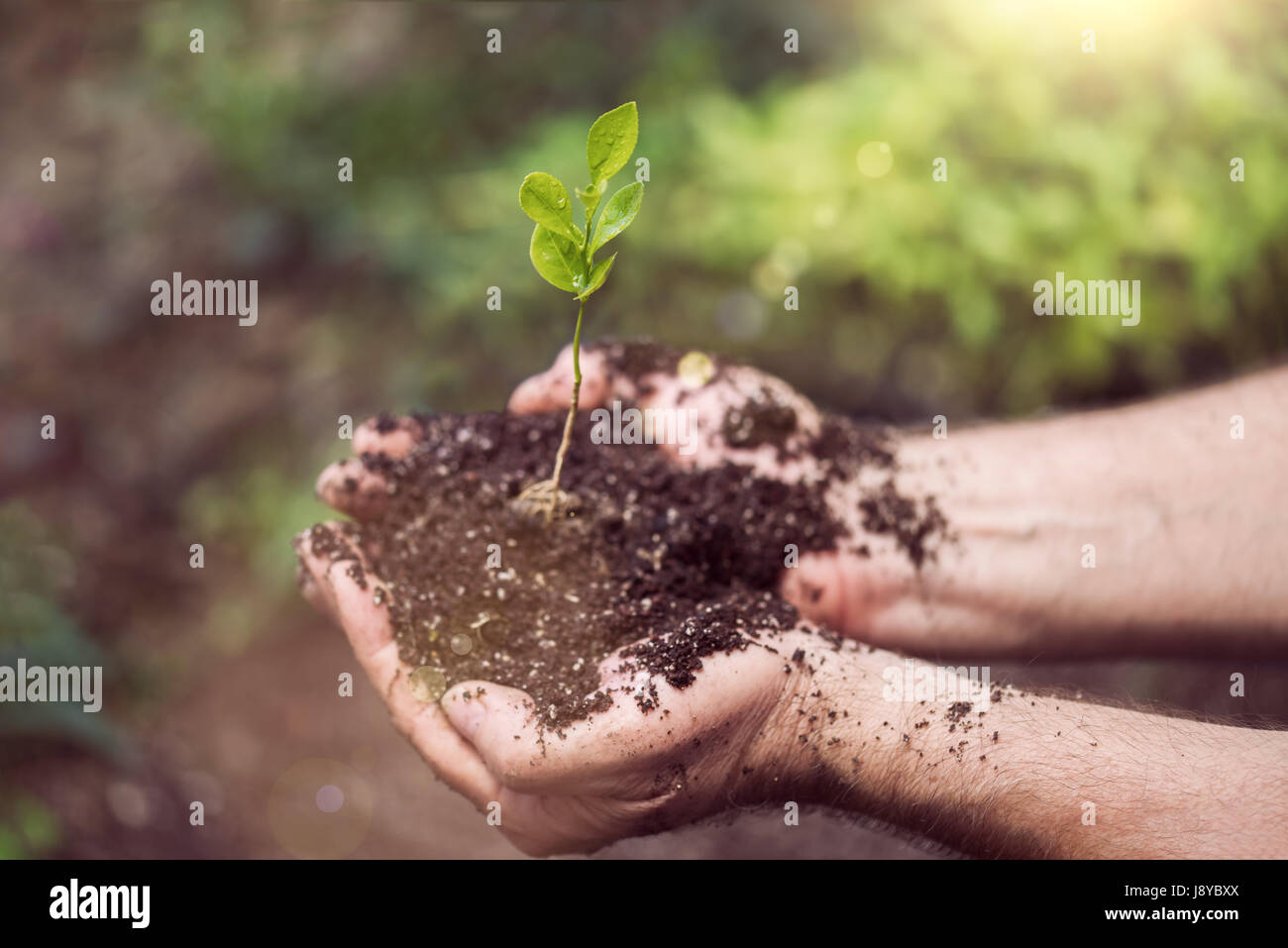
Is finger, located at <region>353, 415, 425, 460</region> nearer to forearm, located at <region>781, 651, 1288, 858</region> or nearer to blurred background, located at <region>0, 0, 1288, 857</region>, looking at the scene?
forearm, located at <region>781, 651, 1288, 858</region>

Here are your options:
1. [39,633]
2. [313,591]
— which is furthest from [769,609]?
[39,633]

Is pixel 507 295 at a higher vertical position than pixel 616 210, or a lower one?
higher

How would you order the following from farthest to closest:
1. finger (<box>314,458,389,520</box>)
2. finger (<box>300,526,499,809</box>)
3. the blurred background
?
1. the blurred background
2. finger (<box>314,458,389,520</box>)
3. finger (<box>300,526,499,809</box>)

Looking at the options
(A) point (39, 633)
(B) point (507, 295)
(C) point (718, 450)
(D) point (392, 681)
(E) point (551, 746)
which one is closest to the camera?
(E) point (551, 746)

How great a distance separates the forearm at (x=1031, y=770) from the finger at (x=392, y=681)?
66cm

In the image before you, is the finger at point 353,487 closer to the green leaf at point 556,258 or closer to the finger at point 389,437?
the finger at point 389,437

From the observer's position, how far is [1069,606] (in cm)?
246

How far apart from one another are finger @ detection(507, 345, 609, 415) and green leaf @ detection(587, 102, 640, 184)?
0.84 metres

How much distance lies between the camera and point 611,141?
1.63 metres

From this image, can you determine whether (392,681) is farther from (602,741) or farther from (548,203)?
(548,203)

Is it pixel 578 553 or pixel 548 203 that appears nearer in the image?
pixel 548 203

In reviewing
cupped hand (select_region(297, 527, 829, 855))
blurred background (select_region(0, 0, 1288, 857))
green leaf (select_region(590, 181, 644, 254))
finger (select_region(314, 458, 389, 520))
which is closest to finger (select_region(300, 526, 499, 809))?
cupped hand (select_region(297, 527, 829, 855))

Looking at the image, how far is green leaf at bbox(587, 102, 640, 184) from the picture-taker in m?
1.61

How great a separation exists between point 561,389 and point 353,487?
→ 1.93 ft
